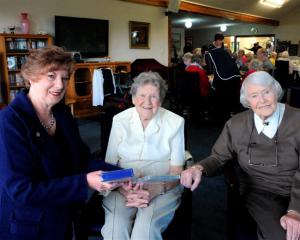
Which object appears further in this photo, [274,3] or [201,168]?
[274,3]

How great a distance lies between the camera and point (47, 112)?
4.85 feet

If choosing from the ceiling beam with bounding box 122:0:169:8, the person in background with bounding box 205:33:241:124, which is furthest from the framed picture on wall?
the person in background with bounding box 205:33:241:124

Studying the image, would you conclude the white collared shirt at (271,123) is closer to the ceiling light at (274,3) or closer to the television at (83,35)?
the television at (83,35)

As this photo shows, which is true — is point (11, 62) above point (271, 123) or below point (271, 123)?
above

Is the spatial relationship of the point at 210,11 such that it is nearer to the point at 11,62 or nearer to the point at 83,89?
the point at 83,89

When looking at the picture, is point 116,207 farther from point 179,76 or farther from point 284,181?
point 179,76

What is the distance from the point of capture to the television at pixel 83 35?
603cm

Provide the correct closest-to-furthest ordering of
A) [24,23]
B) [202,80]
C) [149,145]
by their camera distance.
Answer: [149,145] < [202,80] < [24,23]

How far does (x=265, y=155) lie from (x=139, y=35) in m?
6.61

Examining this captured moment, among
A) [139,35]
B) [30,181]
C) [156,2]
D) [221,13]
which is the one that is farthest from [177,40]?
[30,181]

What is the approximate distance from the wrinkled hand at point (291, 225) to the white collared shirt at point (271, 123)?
0.40m

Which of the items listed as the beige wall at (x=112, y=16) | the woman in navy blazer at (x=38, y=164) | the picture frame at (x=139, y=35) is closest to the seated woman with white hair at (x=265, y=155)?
the woman in navy blazer at (x=38, y=164)

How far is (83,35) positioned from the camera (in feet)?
21.1

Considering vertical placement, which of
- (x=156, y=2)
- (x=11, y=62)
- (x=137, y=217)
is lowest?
(x=137, y=217)
